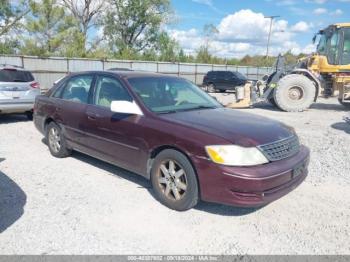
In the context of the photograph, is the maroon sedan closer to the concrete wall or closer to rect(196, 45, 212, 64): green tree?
the concrete wall

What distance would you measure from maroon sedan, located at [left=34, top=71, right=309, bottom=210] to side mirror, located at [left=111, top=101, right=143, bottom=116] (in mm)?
13

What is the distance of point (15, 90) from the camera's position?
9266 millimetres

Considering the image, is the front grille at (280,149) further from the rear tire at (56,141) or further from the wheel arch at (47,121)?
the wheel arch at (47,121)

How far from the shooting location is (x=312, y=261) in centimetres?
317

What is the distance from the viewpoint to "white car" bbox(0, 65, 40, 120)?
905 centimetres

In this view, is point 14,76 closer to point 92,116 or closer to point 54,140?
point 54,140

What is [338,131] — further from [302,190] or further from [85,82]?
[85,82]

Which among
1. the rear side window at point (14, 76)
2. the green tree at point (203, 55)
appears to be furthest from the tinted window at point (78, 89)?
the green tree at point (203, 55)

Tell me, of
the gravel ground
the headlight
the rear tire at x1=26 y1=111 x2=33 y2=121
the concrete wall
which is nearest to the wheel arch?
the gravel ground

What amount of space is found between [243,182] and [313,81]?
11.8 m

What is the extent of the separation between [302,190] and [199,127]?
6.43 ft

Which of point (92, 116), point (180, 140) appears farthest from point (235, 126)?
point (92, 116)

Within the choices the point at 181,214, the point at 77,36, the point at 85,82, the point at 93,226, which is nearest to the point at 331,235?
the point at 181,214

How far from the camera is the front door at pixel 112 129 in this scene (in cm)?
452
